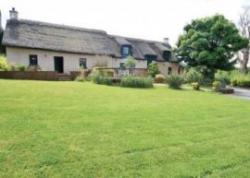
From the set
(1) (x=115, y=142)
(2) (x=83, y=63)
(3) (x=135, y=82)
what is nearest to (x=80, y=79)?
(3) (x=135, y=82)

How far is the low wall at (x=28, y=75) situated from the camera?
16484 mm

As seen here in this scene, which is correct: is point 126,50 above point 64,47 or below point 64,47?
above

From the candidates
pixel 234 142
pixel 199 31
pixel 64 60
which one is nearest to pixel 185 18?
pixel 199 31

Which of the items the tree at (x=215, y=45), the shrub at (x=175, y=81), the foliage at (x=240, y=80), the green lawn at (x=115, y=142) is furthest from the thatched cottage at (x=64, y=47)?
the green lawn at (x=115, y=142)

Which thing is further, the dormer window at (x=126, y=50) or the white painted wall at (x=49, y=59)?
the dormer window at (x=126, y=50)

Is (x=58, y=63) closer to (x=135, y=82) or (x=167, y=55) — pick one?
(x=135, y=82)

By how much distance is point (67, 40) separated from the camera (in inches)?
1043

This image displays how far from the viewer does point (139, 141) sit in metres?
5.22

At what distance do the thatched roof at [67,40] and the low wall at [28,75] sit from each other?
6.71 m

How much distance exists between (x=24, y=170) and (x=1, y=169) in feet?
0.94

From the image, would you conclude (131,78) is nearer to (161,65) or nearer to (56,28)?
(56,28)

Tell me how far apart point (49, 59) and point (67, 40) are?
2919mm

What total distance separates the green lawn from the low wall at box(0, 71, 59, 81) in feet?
29.3

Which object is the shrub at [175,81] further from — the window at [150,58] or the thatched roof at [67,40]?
the window at [150,58]
